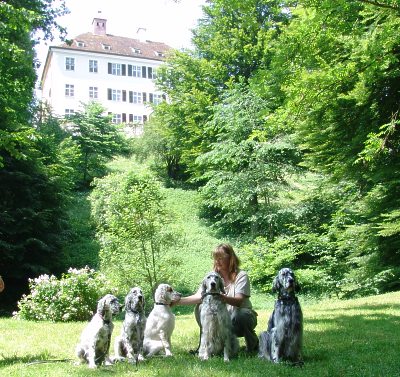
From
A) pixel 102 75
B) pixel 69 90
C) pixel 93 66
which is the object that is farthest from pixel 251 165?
pixel 93 66

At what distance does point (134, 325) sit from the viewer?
5.26 metres

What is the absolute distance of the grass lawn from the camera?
5000mm

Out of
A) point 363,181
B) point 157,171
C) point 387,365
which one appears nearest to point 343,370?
point 387,365

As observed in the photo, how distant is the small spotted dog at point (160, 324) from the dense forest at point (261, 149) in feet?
16.7

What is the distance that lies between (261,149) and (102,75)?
114 ft

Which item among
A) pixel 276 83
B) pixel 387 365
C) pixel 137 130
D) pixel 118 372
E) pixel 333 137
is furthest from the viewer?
pixel 137 130

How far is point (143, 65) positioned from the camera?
2140 inches

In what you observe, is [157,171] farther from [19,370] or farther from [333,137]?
[19,370]

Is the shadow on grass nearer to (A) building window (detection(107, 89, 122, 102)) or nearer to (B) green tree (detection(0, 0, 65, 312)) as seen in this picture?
(B) green tree (detection(0, 0, 65, 312))

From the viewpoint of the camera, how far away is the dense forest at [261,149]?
9688 millimetres

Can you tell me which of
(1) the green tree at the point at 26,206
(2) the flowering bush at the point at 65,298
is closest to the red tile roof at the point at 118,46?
(1) the green tree at the point at 26,206

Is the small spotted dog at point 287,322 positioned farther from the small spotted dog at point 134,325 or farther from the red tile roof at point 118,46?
the red tile roof at point 118,46

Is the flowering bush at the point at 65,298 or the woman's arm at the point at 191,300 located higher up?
the flowering bush at the point at 65,298

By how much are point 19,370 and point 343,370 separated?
3635 millimetres
